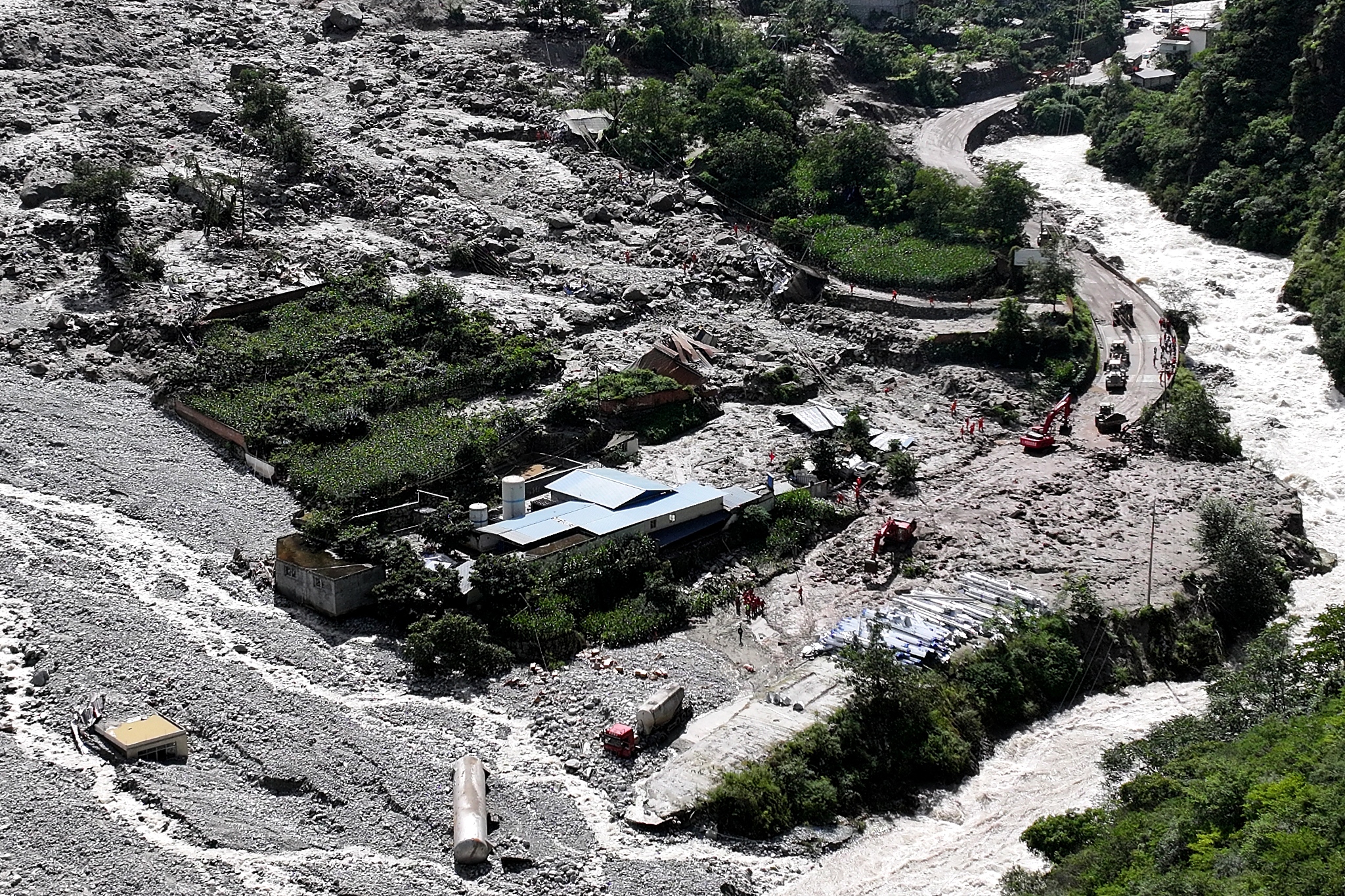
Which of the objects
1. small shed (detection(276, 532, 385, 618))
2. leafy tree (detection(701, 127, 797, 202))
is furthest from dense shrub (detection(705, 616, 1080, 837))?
leafy tree (detection(701, 127, 797, 202))

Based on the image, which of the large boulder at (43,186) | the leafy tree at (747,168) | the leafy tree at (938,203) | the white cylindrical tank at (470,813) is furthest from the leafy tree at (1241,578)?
the large boulder at (43,186)

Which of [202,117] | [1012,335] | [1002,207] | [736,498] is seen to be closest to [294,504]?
[736,498]

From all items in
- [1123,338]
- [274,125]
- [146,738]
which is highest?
[274,125]

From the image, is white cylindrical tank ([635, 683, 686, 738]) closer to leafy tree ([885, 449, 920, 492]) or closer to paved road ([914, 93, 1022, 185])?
leafy tree ([885, 449, 920, 492])

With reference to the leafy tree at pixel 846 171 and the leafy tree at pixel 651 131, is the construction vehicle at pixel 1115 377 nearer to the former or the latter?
the leafy tree at pixel 846 171

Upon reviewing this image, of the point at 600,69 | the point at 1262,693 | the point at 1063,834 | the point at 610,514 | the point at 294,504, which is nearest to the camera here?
the point at 1063,834

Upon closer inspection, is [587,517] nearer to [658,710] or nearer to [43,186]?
[658,710]
